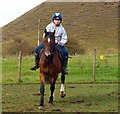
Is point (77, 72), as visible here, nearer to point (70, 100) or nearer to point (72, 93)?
point (72, 93)

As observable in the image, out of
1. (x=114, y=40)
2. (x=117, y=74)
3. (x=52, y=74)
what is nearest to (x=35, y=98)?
(x=52, y=74)

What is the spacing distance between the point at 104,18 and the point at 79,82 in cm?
6110

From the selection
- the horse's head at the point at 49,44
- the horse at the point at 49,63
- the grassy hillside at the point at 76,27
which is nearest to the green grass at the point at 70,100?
the horse at the point at 49,63

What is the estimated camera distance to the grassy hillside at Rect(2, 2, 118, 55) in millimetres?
68188

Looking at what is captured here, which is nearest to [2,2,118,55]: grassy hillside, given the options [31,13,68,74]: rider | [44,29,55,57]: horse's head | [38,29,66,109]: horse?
[31,13,68,74]: rider

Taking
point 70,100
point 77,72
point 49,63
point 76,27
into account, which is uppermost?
point 76,27

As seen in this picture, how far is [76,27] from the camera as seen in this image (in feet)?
258

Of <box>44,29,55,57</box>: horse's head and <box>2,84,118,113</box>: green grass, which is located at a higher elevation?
<box>44,29,55,57</box>: horse's head

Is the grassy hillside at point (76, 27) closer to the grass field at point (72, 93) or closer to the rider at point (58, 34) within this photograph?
the grass field at point (72, 93)

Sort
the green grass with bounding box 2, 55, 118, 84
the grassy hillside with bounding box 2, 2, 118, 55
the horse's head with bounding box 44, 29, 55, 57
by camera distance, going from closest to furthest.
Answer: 1. the horse's head with bounding box 44, 29, 55, 57
2. the green grass with bounding box 2, 55, 118, 84
3. the grassy hillside with bounding box 2, 2, 118, 55

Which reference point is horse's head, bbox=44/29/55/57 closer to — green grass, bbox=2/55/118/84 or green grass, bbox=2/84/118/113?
green grass, bbox=2/84/118/113

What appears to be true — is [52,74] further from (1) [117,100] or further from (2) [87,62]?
(2) [87,62]

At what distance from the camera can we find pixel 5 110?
38.2 feet

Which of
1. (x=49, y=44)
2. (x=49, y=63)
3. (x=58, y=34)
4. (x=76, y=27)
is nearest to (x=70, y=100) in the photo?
(x=49, y=63)
